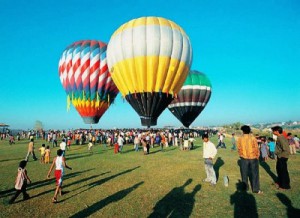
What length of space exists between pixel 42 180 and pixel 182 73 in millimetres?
19309

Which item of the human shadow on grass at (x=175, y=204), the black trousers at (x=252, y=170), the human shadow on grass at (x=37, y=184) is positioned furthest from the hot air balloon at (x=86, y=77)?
the black trousers at (x=252, y=170)

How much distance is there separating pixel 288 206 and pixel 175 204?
10.7 feet

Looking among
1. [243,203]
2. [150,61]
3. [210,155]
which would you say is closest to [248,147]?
[210,155]

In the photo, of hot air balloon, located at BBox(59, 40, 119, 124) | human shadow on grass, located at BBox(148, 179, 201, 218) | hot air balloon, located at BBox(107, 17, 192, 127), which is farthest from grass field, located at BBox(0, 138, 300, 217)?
hot air balloon, located at BBox(59, 40, 119, 124)

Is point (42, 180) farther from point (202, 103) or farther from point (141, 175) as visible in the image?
point (202, 103)

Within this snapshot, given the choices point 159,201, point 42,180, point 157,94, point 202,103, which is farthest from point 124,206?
point 202,103

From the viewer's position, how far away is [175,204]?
7430 mm

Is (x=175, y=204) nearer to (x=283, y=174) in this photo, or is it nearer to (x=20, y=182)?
(x=283, y=174)

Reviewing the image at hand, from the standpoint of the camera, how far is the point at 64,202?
7789 millimetres

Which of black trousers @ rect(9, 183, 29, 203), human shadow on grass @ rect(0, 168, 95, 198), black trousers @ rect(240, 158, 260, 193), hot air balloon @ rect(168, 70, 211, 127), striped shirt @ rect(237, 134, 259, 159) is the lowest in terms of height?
human shadow on grass @ rect(0, 168, 95, 198)

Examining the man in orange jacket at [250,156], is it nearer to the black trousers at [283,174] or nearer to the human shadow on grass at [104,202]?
the black trousers at [283,174]

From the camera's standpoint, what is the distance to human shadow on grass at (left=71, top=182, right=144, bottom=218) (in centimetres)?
678

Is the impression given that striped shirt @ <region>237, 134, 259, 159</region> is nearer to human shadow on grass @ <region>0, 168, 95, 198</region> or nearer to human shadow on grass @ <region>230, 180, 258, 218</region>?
human shadow on grass @ <region>230, 180, 258, 218</region>

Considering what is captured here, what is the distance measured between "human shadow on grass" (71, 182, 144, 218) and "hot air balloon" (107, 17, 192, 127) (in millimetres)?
16881
